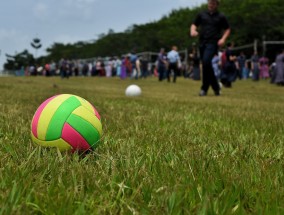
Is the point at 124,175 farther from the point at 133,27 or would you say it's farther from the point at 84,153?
the point at 133,27

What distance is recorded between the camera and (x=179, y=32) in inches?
2719

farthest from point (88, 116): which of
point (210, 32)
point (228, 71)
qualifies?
point (228, 71)

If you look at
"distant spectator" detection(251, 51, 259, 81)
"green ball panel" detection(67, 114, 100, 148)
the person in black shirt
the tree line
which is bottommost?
"distant spectator" detection(251, 51, 259, 81)

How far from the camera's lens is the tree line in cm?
5362

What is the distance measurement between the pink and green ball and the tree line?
122 ft

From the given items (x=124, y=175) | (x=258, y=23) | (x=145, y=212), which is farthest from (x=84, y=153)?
(x=258, y=23)

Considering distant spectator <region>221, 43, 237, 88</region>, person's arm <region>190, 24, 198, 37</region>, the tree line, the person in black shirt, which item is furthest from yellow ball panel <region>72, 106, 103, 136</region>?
the tree line

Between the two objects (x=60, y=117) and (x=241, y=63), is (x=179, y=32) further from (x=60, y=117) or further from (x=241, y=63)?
(x=60, y=117)

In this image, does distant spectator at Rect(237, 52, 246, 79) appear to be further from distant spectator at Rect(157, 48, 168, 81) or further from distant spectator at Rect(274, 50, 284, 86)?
distant spectator at Rect(274, 50, 284, 86)

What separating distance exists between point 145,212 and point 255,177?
907mm

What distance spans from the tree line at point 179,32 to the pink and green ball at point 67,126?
3710 centimetres

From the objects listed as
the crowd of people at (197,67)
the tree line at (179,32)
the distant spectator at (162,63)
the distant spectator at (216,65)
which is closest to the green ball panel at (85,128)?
the crowd of people at (197,67)

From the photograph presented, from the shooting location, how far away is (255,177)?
2453mm

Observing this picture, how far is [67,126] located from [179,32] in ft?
221
